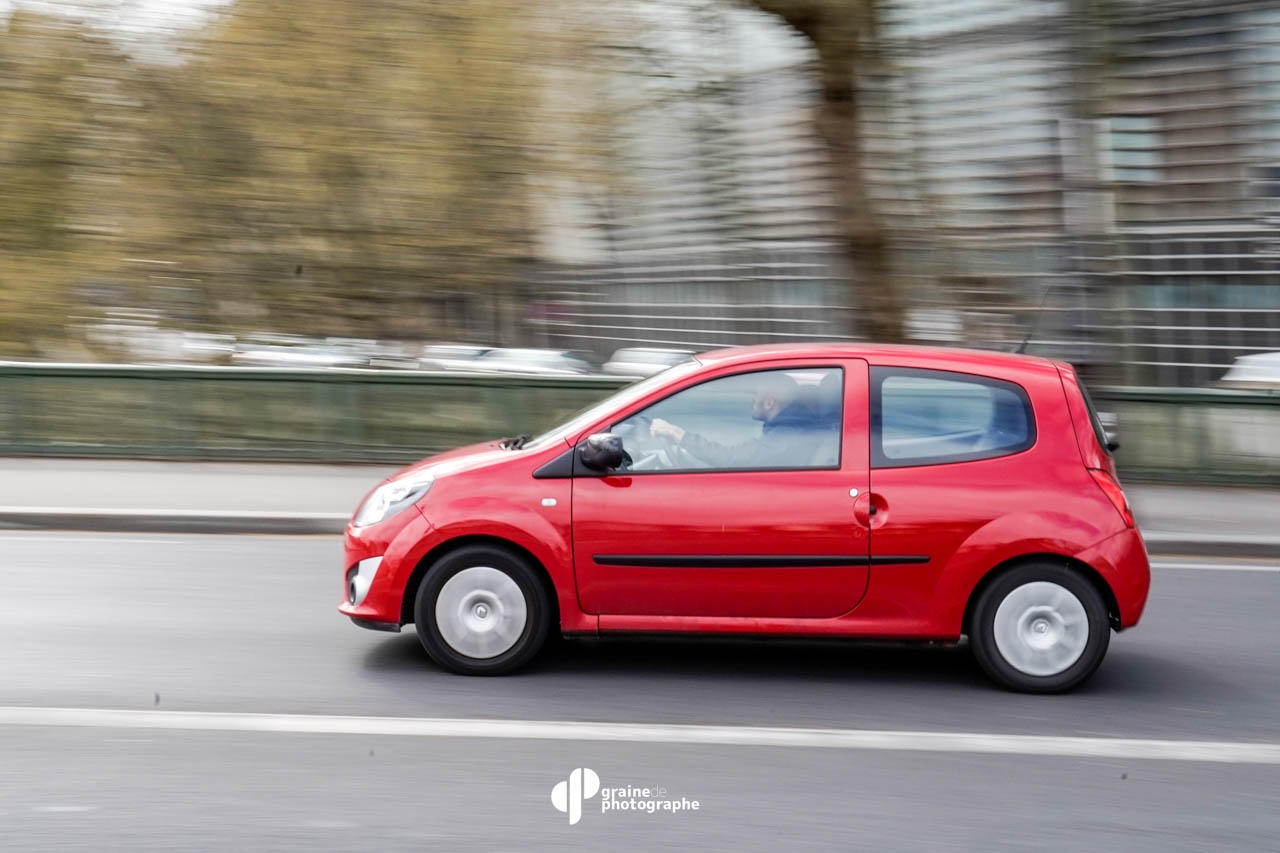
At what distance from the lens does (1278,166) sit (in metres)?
26.2

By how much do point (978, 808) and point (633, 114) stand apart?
12.8m

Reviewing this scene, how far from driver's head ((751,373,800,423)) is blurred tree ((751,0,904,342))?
6122 millimetres

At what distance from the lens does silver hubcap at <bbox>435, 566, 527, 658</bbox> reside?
559 centimetres

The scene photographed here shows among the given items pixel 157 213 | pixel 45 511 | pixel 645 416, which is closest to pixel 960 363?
pixel 645 416

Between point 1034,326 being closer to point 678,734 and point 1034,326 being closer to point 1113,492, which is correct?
point 1113,492

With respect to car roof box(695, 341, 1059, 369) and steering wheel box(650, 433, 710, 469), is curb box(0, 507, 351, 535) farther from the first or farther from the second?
car roof box(695, 341, 1059, 369)

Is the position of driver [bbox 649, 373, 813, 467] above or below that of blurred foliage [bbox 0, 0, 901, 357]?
below

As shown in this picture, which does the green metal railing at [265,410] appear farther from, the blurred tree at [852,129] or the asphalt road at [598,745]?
the asphalt road at [598,745]

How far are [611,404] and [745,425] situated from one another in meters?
0.60

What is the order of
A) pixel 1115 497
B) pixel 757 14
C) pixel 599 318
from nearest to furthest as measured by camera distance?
pixel 1115 497 < pixel 757 14 < pixel 599 318

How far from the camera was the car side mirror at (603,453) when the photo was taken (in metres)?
5.48

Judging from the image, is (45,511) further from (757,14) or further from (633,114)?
(633,114)

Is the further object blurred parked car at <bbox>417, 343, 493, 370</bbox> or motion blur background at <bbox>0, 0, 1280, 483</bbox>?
blurred parked car at <bbox>417, 343, 493, 370</bbox>

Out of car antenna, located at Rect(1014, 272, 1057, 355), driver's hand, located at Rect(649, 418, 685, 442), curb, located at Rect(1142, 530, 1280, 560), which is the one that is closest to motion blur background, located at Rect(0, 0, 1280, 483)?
car antenna, located at Rect(1014, 272, 1057, 355)
